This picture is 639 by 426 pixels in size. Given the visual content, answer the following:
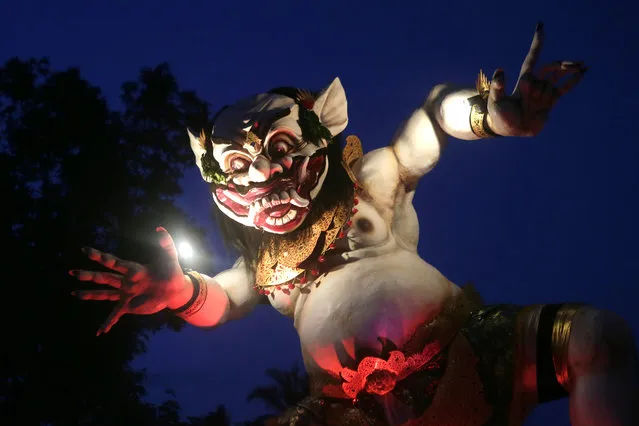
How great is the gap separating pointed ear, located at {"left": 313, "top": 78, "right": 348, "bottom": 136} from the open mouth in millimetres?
202

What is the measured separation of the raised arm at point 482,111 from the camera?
7.52ft

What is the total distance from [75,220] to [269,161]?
3491 millimetres

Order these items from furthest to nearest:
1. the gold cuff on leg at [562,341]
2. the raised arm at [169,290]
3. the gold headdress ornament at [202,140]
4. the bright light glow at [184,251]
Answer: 1. the bright light glow at [184,251]
2. the gold headdress ornament at [202,140]
3. the raised arm at [169,290]
4. the gold cuff on leg at [562,341]

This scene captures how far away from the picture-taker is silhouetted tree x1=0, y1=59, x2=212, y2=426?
5.28m

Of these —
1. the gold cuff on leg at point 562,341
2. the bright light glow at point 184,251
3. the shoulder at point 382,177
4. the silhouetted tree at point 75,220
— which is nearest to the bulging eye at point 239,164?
the shoulder at point 382,177

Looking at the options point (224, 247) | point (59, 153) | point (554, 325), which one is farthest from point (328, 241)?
point (59, 153)

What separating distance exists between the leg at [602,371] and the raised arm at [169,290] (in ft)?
4.97

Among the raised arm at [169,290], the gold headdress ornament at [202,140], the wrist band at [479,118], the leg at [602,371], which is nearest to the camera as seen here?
the leg at [602,371]

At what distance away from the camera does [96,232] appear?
5.67 meters

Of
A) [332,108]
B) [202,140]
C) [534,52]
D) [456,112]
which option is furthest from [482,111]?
[202,140]

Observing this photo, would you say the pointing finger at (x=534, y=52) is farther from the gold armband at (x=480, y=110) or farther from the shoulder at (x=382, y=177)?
the shoulder at (x=382, y=177)

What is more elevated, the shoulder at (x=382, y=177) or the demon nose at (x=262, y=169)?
the demon nose at (x=262, y=169)

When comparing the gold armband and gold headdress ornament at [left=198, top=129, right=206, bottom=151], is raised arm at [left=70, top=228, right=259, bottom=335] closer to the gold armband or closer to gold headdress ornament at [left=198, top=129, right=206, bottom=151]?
gold headdress ornament at [left=198, top=129, right=206, bottom=151]

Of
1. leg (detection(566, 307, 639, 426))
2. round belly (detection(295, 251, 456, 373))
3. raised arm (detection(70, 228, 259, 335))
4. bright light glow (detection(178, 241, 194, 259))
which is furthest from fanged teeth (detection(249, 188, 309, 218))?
leg (detection(566, 307, 639, 426))
